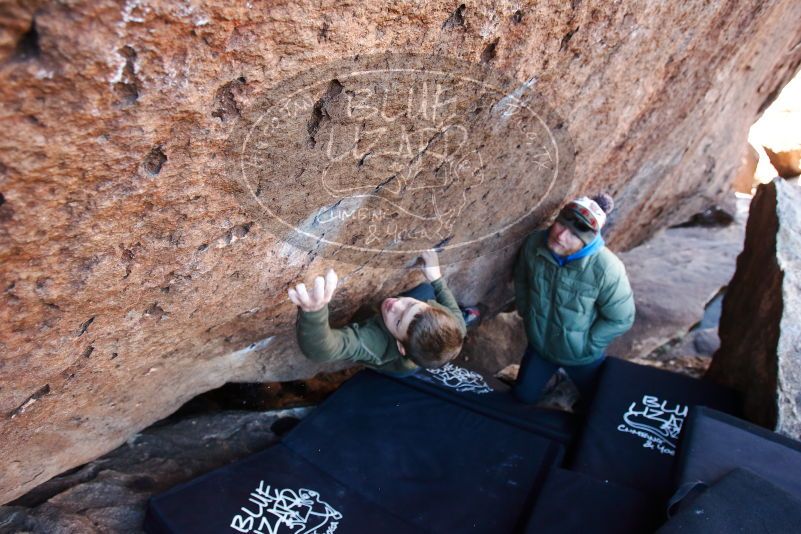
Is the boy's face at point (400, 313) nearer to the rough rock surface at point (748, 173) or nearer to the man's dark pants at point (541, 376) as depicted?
the man's dark pants at point (541, 376)

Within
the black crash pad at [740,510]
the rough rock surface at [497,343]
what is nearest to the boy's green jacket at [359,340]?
the black crash pad at [740,510]

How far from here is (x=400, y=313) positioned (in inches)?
118

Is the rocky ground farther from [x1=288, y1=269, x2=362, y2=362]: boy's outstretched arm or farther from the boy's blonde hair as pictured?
the boy's blonde hair

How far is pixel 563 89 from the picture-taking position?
8.48 feet

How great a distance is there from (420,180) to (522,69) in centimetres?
61

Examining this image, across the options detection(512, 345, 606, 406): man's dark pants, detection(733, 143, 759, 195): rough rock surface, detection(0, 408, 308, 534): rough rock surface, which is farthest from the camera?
detection(733, 143, 759, 195): rough rock surface

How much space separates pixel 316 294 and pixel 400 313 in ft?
1.97

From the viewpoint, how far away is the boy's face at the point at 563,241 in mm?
3172

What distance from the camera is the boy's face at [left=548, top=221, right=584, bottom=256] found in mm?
3172

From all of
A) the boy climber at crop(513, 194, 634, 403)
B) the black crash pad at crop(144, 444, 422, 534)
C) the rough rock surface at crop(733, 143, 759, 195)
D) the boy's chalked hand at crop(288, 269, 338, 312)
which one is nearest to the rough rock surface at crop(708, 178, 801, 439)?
the boy climber at crop(513, 194, 634, 403)

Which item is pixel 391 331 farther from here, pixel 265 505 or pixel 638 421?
pixel 638 421

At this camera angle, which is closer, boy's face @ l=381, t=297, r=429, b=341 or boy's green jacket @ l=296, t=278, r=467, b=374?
boy's green jacket @ l=296, t=278, r=467, b=374

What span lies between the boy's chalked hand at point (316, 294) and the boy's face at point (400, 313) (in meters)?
0.53

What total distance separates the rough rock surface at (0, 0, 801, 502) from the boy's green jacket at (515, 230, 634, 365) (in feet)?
1.36
